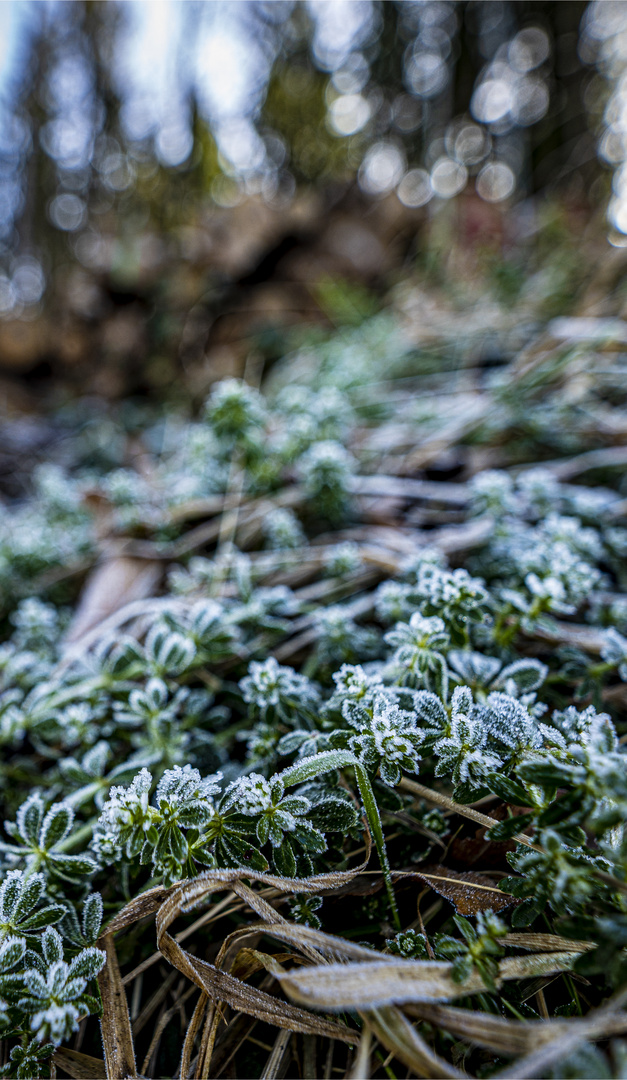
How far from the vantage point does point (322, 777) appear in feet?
3.13

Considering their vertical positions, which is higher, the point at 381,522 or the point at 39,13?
the point at 39,13

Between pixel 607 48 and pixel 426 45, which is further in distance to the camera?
pixel 426 45

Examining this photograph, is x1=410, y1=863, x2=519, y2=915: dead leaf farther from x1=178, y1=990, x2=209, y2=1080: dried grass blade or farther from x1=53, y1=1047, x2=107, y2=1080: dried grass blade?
x1=53, y1=1047, x2=107, y2=1080: dried grass blade

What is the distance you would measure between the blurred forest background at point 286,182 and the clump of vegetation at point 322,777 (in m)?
2.04

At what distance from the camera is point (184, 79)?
5.57 meters

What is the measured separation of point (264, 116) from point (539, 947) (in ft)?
22.2

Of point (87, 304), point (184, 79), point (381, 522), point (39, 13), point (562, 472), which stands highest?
point (39, 13)

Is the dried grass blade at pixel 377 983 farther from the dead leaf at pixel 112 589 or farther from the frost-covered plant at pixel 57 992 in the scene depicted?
the dead leaf at pixel 112 589

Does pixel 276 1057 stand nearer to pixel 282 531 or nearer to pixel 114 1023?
pixel 114 1023

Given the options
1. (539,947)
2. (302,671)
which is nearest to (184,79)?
(302,671)

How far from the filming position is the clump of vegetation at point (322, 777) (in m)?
0.72

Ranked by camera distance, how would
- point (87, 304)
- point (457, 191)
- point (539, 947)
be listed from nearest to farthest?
1. point (539, 947)
2. point (87, 304)
3. point (457, 191)

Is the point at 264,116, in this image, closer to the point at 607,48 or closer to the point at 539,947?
the point at 607,48

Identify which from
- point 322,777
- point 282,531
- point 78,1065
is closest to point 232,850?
point 322,777
